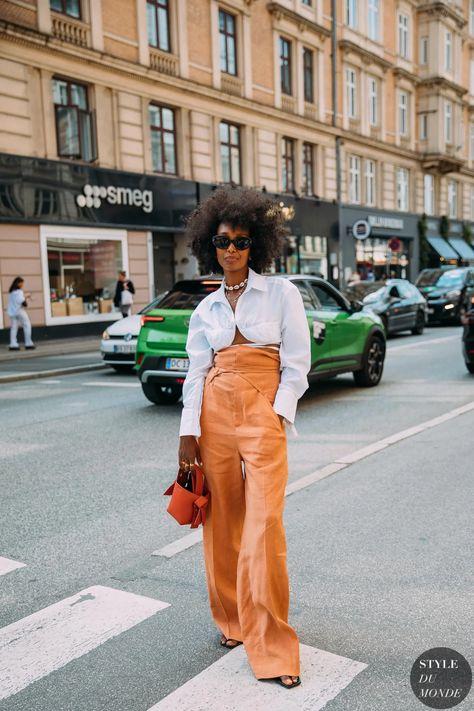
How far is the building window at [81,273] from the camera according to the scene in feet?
62.8

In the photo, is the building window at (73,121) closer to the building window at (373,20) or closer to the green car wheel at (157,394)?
the green car wheel at (157,394)

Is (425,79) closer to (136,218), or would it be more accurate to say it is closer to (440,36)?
(440,36)

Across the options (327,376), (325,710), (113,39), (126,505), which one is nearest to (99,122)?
(113,39)

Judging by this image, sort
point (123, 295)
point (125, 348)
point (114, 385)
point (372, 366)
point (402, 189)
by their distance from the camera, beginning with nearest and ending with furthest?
point (372, 366)
point (114, 385)
point (125, 348)
point (123, 295)
point (402, 189)

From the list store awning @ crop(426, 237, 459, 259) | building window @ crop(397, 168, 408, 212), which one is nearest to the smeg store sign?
building window @ crop(397, 168, 408, 212)

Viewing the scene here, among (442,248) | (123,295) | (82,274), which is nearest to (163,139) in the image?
(82,274)

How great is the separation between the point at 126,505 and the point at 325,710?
2.70 metres

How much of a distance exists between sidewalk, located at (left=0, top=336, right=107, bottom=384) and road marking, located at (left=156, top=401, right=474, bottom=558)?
7607 millimetres

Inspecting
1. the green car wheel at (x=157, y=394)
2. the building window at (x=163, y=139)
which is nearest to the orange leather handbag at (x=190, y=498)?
the green car wheel at (x=157, y=394)

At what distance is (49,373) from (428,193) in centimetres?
3239

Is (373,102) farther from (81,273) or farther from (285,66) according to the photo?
(81,273)

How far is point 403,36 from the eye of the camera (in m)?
36.8

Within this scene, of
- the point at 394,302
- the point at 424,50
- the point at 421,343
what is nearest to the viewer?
the point at 421,343

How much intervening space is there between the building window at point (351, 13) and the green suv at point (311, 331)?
26.5 m
